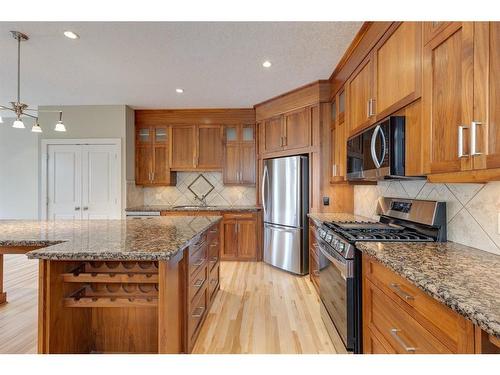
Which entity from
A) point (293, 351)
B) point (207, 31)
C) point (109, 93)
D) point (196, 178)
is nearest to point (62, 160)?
point (109, 93)

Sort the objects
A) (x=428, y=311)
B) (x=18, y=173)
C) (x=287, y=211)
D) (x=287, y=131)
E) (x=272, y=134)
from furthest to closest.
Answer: (x=18, y=173)
(x=272, y=134)
(x=287, y=131)
(x=287, y=211)
(x=428, y=311)

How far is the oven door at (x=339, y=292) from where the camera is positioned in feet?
5.57

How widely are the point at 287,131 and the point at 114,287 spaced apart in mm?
3106

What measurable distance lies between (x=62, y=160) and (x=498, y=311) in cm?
545

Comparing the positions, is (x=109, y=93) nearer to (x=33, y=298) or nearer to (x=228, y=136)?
(x=228, y=136)

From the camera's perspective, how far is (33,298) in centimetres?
297

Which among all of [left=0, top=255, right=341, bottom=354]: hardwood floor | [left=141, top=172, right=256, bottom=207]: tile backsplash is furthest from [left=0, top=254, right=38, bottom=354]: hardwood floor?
[left=141, top=172, right=256, bottom=207]: tile backsplash

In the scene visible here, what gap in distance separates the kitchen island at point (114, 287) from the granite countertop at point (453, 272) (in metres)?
1.09

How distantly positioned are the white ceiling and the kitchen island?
1.73 meters

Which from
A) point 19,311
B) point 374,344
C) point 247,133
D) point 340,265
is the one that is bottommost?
point 19,311

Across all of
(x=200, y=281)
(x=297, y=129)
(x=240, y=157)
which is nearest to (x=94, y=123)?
(x=240, y=157)

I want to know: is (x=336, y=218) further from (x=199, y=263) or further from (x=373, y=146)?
(x=199, y=263)

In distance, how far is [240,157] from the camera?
4699 millimetres

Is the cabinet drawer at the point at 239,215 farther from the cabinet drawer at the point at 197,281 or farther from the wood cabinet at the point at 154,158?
the cabinet drawer at the point at 197,281
